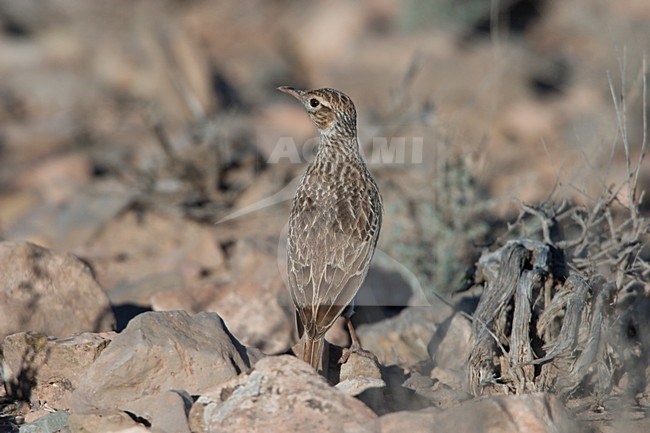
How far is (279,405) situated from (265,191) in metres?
6.56

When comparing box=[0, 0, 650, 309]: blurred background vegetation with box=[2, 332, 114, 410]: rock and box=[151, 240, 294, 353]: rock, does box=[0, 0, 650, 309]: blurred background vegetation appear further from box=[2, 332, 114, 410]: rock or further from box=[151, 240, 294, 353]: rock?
box=[2, 332, 114, 410]: rock

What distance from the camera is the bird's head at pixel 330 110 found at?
6.28 m

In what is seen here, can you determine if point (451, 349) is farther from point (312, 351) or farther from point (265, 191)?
point (265, 191)

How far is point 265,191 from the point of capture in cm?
1042

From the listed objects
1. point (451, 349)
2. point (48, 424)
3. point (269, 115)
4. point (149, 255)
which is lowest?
point (149, 255)

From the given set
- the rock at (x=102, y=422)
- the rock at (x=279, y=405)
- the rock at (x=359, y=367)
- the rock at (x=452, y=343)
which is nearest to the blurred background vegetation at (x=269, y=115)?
the rock at (x=452, y=343)

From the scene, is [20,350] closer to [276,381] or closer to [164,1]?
[276,381]

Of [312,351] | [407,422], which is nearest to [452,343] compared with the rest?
[312,351]

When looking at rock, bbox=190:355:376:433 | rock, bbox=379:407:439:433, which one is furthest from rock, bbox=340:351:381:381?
rock, bbox=379:407:439:433

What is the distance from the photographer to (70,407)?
4621mm

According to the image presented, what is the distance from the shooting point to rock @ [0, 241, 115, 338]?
208 inches

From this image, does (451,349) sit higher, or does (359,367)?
(359,367)

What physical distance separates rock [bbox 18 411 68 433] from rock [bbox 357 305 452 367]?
2.30 metres

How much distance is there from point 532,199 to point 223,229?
3.46 meters
